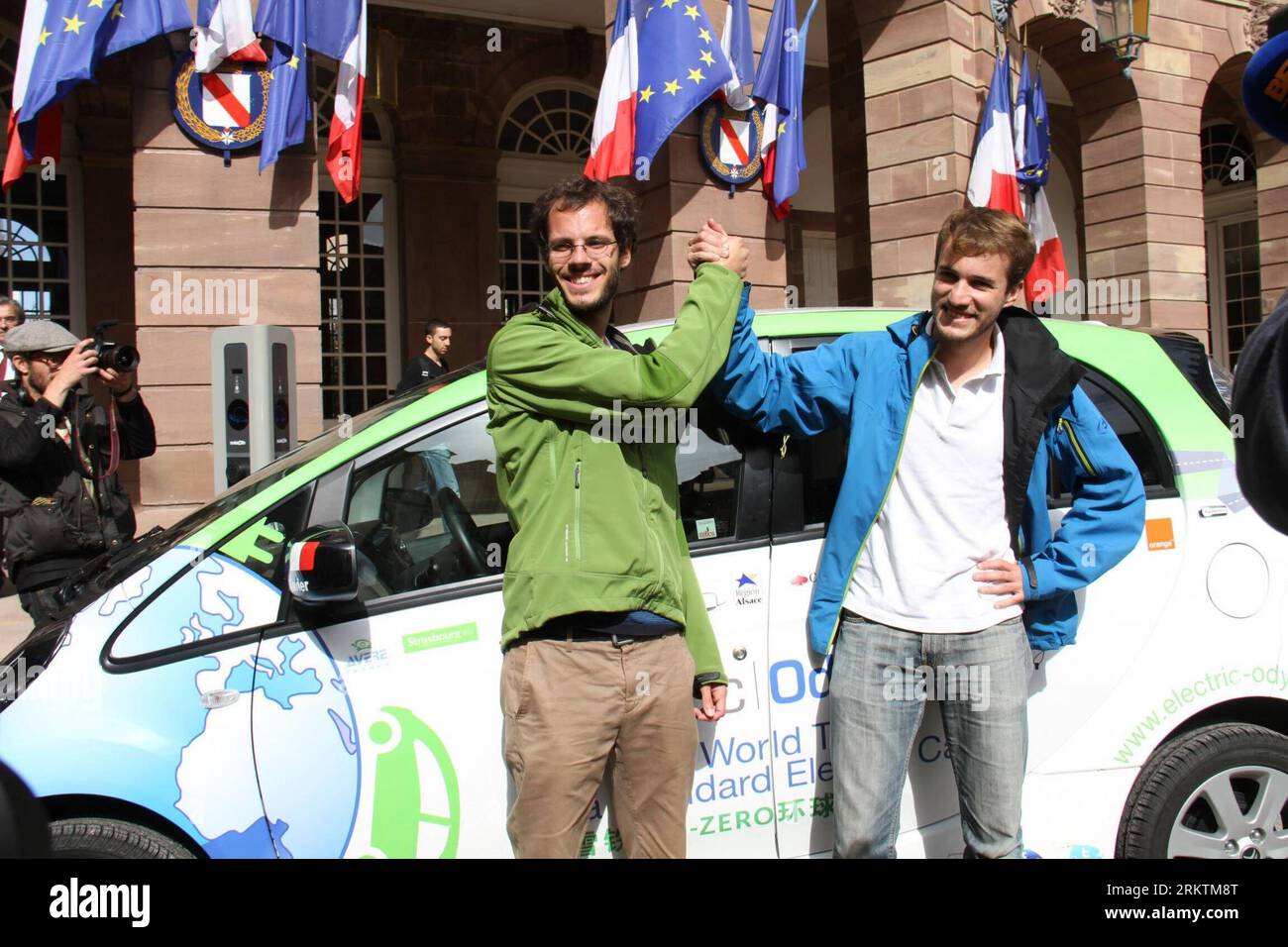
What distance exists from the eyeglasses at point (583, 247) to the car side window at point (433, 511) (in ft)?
1.91

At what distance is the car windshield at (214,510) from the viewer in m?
2.78

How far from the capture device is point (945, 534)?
8.40 feet

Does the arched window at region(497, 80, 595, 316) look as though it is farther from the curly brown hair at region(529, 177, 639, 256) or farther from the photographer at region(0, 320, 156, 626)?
the curly brown hair at region(529, 177, 639, 256)

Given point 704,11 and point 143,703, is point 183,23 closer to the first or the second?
point 704,11

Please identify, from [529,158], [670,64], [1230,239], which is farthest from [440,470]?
[1230,239]

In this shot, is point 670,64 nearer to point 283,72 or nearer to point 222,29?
point 283,72

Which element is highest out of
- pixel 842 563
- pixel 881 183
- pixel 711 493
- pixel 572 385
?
pixel 881 183

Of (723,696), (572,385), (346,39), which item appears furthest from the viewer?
(346,39)

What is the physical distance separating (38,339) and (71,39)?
144 inches

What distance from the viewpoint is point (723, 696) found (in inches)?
98.4
